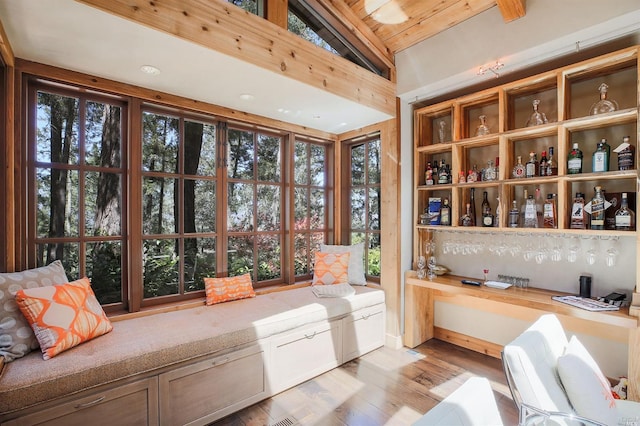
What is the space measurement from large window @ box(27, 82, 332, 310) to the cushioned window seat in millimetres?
388

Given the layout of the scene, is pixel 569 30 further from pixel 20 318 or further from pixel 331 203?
pixel 20 318

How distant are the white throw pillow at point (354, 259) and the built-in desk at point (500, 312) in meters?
0.51

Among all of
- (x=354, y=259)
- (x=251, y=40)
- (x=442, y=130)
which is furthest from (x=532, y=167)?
(x=251, y=40)

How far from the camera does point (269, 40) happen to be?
2188mm

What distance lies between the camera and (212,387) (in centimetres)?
209

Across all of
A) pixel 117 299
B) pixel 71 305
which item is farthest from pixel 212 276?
pixel 71 305

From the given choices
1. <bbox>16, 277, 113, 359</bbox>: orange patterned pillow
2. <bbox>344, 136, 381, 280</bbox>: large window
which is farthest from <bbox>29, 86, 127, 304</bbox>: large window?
<bbox>344, 136, 381, 280</bbox>: large window

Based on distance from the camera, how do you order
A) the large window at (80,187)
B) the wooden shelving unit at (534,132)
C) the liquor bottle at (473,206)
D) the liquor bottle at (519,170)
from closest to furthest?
the large window at (80,187) → the wooden shelving unit at (534,132) → the liquor bottle at (519,170) → the liquor bottle at (473,206)

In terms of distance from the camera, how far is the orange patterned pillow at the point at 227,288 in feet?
8.97

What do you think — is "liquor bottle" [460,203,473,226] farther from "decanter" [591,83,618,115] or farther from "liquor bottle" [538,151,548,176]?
"decanter" [591,83,618,115]

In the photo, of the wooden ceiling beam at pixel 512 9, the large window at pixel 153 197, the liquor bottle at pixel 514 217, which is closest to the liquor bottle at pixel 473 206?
the liquor bottle at pixel 514 217

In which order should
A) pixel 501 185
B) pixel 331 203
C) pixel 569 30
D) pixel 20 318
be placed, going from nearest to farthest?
pixel 20 318 < pixel 569 30 < pixel 501 185 < pixel 331 203

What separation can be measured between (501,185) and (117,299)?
3.21m

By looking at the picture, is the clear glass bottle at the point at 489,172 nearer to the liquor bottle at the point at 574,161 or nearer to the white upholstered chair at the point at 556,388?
the liquor bottle at the point at 574,161
